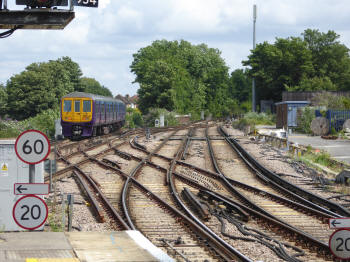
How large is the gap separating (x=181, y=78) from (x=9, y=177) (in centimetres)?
7106

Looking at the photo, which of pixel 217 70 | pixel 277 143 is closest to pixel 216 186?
pixel 277 143

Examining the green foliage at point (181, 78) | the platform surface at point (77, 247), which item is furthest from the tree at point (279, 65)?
the platform surface at point (77, 247)

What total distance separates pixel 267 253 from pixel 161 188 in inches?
290

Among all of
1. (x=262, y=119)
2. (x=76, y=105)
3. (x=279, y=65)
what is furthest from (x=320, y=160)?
(x=279, y=65)

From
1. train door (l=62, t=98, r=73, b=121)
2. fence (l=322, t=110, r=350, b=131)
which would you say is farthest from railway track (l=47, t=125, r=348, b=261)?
fence (l=322, t=110, r=350, b=131)

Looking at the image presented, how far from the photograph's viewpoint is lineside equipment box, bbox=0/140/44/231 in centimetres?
1005

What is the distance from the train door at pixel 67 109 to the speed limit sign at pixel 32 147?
29384 mm

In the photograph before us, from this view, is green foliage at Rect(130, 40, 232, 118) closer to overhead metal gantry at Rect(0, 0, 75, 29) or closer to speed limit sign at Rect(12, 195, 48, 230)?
overhead metal gantry at Rect(0, 0, 75, 29)

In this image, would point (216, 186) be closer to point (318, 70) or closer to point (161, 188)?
point (161, 188)

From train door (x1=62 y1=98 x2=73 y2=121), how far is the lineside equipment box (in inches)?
1020

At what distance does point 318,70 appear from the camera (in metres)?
81.1

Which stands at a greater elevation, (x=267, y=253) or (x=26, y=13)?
(x=26, y=13)

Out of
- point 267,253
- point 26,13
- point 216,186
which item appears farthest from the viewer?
point 216,186

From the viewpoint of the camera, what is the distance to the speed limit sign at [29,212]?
22.4ft
